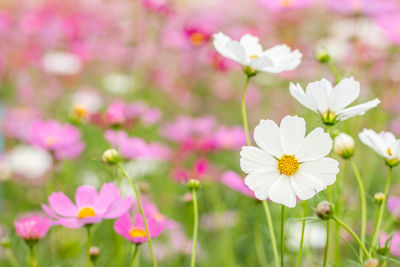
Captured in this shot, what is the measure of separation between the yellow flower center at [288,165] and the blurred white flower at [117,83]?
1.55 metres

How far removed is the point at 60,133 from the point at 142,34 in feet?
3.87

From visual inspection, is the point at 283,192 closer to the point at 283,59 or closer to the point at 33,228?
the point at 283,59

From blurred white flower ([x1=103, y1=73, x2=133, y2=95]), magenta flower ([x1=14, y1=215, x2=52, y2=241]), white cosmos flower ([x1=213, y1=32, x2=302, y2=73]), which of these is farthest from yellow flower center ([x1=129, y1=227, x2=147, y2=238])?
blurred white flower ([x1=103, y1=73, x2=133, y2=95])

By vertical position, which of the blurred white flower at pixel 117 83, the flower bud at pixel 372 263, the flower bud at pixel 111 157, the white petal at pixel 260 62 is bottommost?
the flower bud at pixel 372 263

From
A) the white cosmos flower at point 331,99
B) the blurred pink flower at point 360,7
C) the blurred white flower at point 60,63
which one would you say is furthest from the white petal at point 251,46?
the blurred white flower at point 60,63

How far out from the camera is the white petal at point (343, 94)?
52 cm

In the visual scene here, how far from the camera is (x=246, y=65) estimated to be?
1.93 ft

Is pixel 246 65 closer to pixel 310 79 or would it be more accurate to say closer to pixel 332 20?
pixel 310 79

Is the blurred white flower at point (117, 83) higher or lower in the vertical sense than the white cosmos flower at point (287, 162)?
higher

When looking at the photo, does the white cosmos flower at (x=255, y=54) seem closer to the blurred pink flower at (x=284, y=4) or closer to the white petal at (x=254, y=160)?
the white petal at (x=254, y=160)

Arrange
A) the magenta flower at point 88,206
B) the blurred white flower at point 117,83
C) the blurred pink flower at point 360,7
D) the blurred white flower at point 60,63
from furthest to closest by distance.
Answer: the blurred white flower at point 117,83 < the blurred white flower at point 60,63 < the blurred pink flower at point 360,7 < the magenta flower at point 88,206

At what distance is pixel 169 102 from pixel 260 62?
1418 mm

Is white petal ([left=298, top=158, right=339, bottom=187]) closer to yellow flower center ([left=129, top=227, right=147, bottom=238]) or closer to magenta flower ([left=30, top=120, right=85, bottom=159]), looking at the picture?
yellow flower center ([left=129, top=227, right=147, bottom=238])

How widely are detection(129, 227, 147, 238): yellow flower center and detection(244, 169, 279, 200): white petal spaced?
16cm
